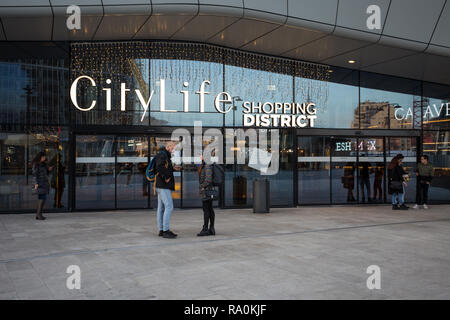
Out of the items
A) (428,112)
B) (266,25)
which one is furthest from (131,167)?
(428,112)

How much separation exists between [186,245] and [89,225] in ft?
12.6

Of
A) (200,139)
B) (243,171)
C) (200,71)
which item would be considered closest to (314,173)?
(243,171)

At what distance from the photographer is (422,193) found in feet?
50.6

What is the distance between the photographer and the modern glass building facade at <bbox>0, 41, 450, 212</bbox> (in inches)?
529

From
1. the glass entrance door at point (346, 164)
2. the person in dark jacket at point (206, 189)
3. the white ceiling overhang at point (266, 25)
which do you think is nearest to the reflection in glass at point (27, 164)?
the white ceiling overhang at point (266, 25)

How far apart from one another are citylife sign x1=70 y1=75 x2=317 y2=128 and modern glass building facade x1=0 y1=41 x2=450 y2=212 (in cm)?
8

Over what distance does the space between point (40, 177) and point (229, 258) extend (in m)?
7.17

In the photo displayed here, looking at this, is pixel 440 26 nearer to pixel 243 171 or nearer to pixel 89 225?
pixel 243 171

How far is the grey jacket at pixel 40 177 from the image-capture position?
11523 millimetres

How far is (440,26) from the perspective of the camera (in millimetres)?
12969

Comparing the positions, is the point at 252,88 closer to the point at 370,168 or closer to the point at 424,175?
the point at 370,168
